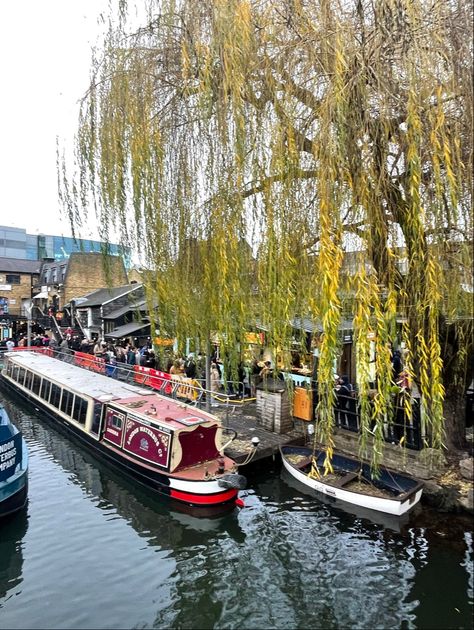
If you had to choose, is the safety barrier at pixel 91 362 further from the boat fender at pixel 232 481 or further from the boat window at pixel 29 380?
the boat fender at pixel 232 481

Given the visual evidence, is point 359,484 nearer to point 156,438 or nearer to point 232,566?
point 232,566

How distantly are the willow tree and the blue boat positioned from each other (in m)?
4.72

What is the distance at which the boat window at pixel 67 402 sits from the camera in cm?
1401

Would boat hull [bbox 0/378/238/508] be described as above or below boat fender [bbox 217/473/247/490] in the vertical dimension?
below

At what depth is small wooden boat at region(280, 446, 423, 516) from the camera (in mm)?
8156

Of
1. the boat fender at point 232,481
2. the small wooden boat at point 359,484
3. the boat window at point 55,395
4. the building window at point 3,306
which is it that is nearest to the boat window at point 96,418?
the boat window at point 55,395

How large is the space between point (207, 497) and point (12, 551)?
12.6 feet

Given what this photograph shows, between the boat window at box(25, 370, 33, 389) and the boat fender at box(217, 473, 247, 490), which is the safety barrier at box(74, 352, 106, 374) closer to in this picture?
the boat window at box(25, 370, 33, 389)

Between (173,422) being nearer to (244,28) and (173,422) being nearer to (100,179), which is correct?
(100,179)

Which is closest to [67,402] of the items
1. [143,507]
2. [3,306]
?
[143,507]

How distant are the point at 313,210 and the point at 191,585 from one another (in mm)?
6162

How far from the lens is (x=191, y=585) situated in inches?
266

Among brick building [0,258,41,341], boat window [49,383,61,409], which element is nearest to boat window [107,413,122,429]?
boat window [49,383,61,409]

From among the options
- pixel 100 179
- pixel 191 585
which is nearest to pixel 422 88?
pixel 100 179
